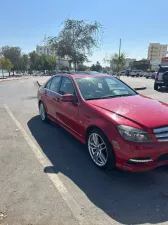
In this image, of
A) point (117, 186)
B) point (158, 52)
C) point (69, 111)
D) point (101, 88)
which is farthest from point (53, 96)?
point (158, 52)

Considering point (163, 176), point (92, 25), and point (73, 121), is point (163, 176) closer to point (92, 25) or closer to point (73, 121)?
point (73, 121)

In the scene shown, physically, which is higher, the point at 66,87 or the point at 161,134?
the point at 66,87

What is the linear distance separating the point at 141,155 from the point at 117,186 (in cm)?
60

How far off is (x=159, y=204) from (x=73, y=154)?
199 centimetres

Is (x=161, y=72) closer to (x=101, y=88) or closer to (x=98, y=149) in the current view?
(x=101, y=88)

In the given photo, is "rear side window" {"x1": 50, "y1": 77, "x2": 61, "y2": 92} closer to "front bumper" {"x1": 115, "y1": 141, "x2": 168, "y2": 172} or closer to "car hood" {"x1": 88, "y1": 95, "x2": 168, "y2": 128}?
"car hood" {"x1": 88, "y1": 95, "x2": 168, "y2": 128}

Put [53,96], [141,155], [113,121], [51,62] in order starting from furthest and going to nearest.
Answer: [51,62] → [53,96] → [113,121] → [141,155]

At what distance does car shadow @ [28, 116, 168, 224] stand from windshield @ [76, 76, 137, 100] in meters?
1.20

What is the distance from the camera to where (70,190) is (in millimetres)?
3135

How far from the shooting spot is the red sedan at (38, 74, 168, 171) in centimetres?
314

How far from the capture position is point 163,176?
140 inches

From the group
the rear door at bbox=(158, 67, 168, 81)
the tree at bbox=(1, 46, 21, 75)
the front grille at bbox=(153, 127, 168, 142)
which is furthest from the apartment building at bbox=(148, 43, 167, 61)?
the front grille at bbox=(153, 127, 168, 142)

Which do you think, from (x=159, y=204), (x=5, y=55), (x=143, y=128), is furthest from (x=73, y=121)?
(x=5, y=55)

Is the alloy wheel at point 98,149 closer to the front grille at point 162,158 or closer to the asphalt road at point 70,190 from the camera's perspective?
the asphalt road at point 70,190
